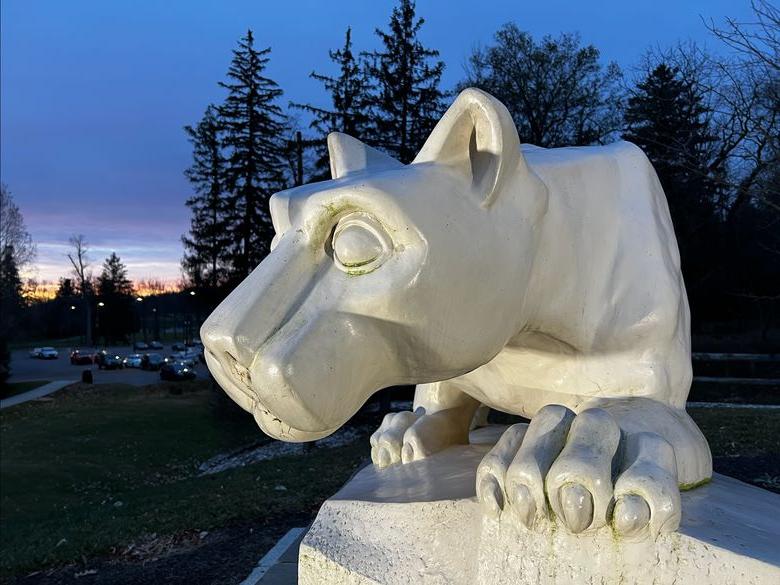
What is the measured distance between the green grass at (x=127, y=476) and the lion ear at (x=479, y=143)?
18.1 feet

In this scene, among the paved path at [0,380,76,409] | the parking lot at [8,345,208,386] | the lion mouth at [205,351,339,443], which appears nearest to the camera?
the lion mouth at [205,351,339,443]

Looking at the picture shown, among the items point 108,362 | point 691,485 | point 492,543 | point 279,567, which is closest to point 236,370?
point 492,543

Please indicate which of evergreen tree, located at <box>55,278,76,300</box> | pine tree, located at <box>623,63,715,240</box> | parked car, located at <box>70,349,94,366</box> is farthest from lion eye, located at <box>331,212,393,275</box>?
evergreen tree, located at <box>55,278,76,300</box>

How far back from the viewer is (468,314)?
163 cm

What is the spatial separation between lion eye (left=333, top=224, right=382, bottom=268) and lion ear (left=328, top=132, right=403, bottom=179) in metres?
0.28

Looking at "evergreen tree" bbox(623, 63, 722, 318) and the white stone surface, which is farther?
"evergreen tree" bbox(623, 63, 722, 318)

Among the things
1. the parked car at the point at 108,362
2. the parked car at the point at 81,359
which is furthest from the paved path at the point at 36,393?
the parked car at the point at 81,359

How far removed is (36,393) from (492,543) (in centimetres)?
2594

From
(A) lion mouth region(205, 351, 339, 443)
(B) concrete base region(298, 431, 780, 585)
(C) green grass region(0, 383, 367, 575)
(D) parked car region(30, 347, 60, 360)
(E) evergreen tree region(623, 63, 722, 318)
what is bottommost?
(C) green grass region(0, 383, 367, 575)

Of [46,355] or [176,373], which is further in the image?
[46,355]

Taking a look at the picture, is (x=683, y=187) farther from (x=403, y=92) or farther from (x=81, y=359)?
(x=81, y=359)

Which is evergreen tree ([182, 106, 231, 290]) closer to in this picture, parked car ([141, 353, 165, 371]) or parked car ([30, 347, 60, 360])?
parked car ([141, 353, 165, 371])

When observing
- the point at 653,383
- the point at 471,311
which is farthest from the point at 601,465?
the point at 653,383

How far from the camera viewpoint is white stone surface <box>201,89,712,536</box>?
1479 mm
